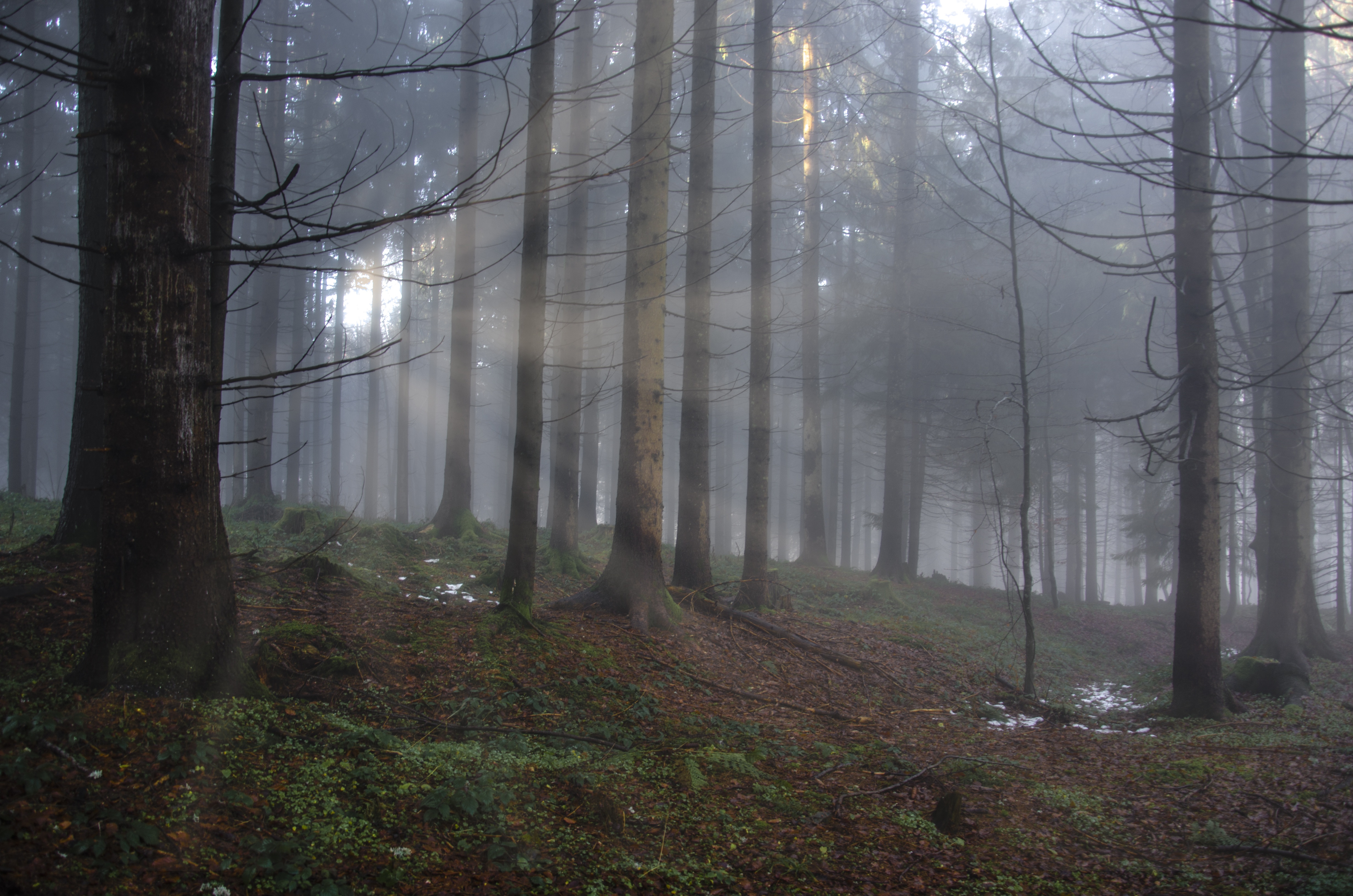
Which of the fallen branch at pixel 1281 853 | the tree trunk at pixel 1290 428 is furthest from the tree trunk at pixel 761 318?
the tree trunk at pixel 1290 428

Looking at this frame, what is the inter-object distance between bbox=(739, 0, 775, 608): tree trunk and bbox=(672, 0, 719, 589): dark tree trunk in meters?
1.20

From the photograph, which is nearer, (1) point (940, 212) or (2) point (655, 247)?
(2) point (655, 247)

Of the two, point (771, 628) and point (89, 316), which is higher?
point (89, 316)

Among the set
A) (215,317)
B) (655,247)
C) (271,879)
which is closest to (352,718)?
(271,879)

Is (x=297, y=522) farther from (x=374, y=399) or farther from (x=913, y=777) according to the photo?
(x=374, y=399)

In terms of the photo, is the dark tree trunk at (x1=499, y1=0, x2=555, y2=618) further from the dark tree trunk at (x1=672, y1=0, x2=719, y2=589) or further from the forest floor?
the dark tree trunk at (x1=672, y1=0, x2=719, y2=589)

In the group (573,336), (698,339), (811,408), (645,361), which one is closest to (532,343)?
(645,361)

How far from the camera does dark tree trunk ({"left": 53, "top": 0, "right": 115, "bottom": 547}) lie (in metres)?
6.05

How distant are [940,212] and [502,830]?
889 inches

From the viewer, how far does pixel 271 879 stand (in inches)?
108

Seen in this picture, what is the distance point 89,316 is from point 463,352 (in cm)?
842

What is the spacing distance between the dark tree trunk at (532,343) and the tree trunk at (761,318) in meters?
4.93

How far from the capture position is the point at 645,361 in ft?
27.3

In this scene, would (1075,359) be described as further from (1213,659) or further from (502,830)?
(502,830)
